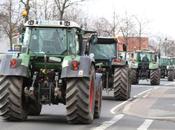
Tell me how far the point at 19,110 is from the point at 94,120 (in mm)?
2276

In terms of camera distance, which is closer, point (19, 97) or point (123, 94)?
point (19, 97)

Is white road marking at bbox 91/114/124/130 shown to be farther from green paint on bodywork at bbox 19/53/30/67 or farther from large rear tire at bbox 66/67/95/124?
green paint on bodywork at bbox 19/53/30/67

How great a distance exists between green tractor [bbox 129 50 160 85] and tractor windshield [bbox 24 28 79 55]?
25696mm

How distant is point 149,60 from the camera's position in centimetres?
4466

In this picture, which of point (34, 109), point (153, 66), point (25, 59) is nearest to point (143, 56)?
point (153, 66)

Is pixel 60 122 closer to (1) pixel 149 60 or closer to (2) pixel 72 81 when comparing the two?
(2) pixel 72 81

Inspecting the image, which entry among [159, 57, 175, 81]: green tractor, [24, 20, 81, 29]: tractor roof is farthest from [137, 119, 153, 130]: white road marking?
[159, 57, 175, 81]: green tractor

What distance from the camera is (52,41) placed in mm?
14969

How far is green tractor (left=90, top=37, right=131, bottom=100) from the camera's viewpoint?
24.0 metres

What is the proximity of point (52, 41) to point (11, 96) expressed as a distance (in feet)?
6.57

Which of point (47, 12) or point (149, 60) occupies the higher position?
point (47, 12)

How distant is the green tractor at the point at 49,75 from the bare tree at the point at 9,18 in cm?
4189

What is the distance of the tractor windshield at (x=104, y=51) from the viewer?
2523 centimetres

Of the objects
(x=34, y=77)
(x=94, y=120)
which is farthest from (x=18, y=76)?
(x=94, y=120)
